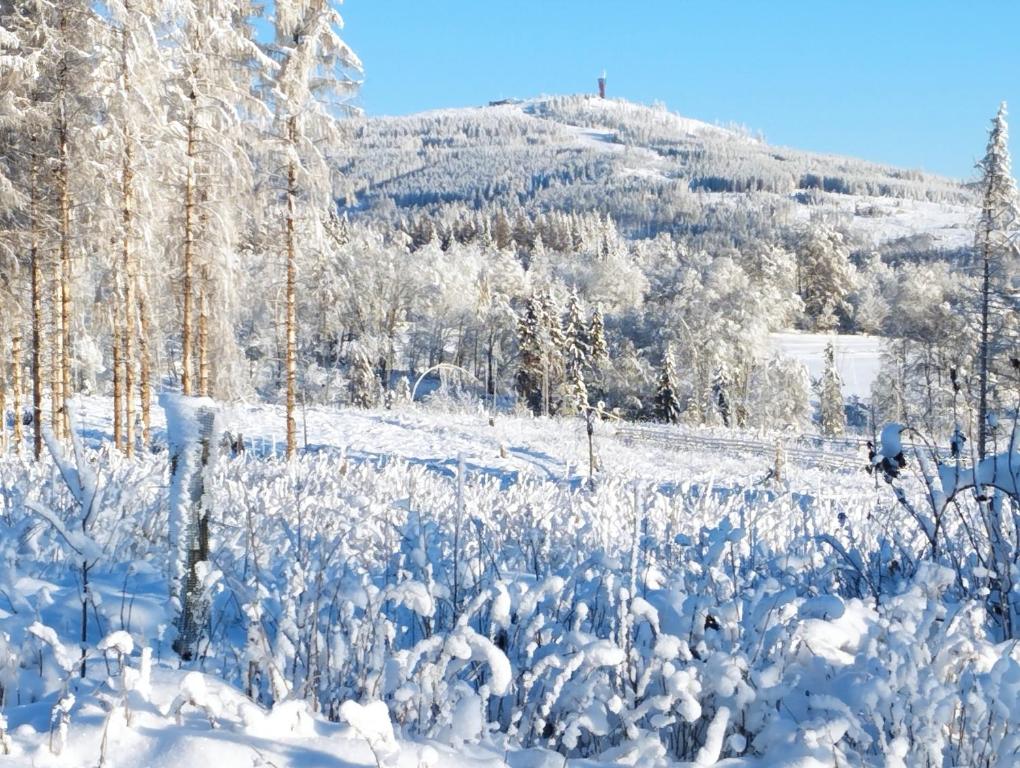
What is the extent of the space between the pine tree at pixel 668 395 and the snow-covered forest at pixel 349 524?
14385 millimetres

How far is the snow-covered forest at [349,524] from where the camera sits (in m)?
2.01

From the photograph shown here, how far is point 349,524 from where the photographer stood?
4.75 meters

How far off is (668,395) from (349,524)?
152 ft

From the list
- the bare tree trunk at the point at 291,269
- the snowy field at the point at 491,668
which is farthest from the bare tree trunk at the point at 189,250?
the snowy field at the point at 491,668

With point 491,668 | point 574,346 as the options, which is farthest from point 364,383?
point 491,668

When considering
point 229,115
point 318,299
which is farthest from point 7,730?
point 318,299

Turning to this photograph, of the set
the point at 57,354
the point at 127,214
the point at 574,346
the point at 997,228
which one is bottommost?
the point at 57,354

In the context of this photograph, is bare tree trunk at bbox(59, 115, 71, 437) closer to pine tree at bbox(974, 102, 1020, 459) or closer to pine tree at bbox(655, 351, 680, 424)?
pine tree at bbox(974, 102, 1020, 459)

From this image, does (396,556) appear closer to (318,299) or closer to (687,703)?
(687,703)

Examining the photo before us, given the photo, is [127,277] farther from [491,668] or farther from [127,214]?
[491,668]

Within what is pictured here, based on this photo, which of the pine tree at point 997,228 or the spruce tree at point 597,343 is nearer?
the pine tree at point 997,228

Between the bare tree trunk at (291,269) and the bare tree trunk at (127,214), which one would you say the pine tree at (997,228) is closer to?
the bare tree trunk at (291,269)

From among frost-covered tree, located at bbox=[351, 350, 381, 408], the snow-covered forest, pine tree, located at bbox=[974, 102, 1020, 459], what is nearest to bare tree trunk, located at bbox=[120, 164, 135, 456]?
the snow-covered forest

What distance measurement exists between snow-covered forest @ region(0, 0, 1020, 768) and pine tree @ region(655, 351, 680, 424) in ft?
47.2
